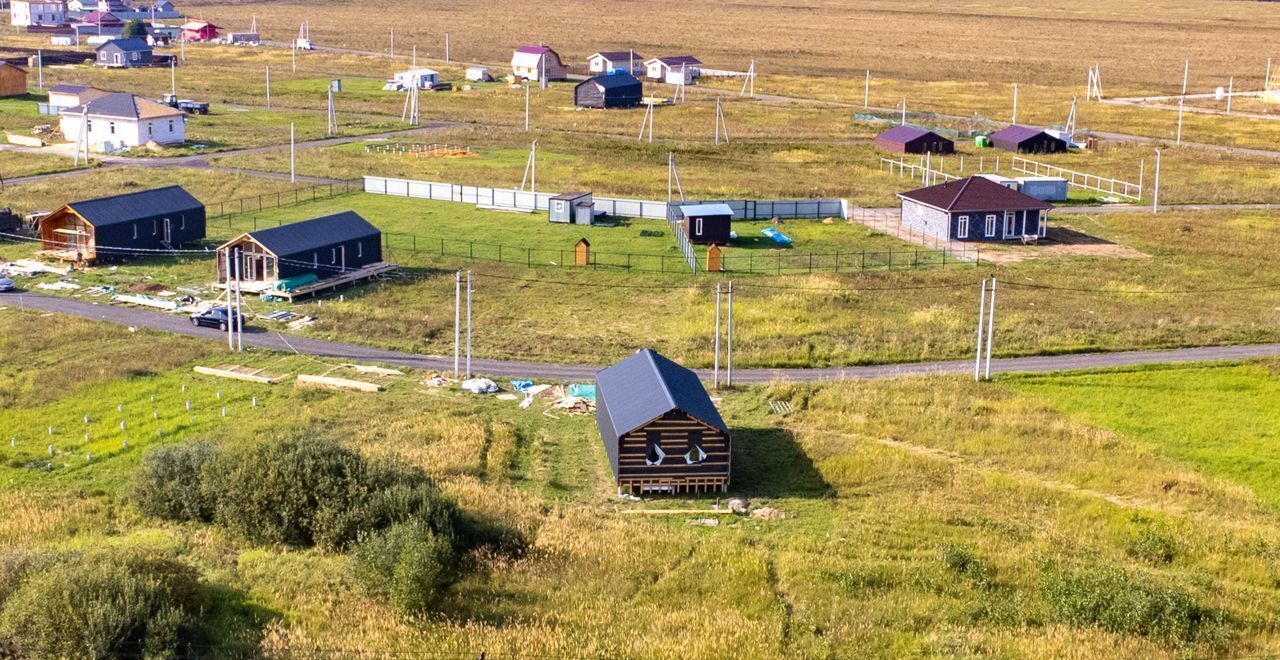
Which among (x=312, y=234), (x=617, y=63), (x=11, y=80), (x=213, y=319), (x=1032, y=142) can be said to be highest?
(x=617, y=63)

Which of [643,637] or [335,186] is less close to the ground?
[335,186]

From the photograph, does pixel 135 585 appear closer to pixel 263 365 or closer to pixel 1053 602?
pixel 1053 602

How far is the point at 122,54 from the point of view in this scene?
15600cm

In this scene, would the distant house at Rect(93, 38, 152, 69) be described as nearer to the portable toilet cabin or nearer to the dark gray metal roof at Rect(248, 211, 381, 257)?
the portable toilet cabin

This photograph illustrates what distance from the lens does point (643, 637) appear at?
26.9m

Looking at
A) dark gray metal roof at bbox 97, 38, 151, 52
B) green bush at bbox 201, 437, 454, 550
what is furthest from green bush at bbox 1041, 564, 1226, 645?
dark gray metal roof at bbox 97, 38, 151, 52

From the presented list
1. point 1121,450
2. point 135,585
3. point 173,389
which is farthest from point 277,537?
point 1121,450

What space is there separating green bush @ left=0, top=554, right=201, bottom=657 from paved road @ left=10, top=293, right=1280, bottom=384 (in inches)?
915

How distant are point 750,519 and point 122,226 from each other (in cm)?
4223

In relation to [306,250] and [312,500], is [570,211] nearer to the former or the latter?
[306,250]

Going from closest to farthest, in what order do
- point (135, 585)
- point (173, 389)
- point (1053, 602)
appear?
point (135, 585)
point (1053, 602)
point (173, 389)

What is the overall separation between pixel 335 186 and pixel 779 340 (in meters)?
41.6

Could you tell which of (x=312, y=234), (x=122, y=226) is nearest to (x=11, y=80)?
(x=122, y=226)

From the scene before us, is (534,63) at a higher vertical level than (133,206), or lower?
higher
